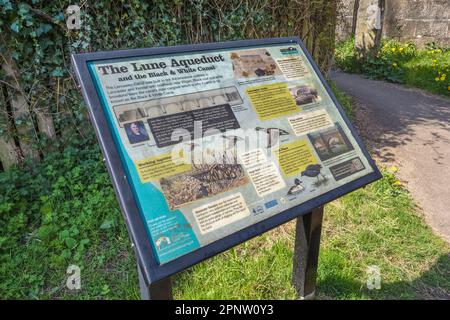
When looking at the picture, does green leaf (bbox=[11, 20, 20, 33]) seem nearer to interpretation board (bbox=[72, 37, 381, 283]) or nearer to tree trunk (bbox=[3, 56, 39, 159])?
tree trunk (bbox=[3, 56, 39, 159])

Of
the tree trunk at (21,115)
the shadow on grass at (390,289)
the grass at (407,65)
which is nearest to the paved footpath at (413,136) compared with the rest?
the grass at (407,65)

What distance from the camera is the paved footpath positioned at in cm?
365

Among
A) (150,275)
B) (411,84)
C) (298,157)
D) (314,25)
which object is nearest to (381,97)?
(411,84)

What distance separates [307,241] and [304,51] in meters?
1.06

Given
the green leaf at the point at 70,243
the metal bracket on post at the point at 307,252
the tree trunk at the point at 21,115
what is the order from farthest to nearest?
the tree trunk at the point at 21,115 → the green leaf at the point at 70,243 → the metal bracket on post at the point at 307,252

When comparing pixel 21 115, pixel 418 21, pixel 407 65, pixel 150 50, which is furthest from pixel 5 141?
pixel 418 21

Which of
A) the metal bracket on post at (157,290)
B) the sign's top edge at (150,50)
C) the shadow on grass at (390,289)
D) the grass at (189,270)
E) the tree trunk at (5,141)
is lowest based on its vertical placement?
the shadow on grass at (390,289)

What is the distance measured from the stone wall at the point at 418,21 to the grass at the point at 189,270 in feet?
22.4

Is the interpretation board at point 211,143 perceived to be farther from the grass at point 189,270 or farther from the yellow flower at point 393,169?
the yellow flower at point 393,169

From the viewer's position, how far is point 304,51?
208 centimetres

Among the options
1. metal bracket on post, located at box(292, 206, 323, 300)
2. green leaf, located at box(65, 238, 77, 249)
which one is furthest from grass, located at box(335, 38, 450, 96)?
green leaf, located at box(65, 238, 77, 249)

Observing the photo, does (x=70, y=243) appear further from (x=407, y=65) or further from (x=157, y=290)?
(x=407, y=65)

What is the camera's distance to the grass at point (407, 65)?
286 inches

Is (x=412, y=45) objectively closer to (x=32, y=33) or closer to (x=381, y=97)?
(x=381, y=97)
